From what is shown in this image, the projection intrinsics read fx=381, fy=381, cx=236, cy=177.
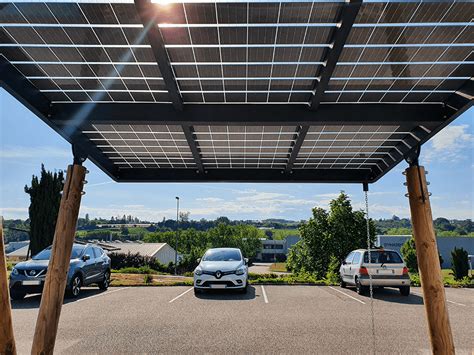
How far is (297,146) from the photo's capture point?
6.76 m

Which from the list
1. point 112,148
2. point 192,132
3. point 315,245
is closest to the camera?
point 192,132

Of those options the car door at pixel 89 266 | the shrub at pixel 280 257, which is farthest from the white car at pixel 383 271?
the shrub at pixel 280 257

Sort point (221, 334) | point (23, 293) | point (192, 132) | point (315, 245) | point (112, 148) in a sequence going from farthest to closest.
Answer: point (315, 245), point (23, 293), point (221, 334), point (112, 148), point (192, 132)

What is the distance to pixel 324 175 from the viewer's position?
8031 millimetres

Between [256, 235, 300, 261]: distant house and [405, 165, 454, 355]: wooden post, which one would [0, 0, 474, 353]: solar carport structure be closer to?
[405, 165, 454, 355]: wooden post

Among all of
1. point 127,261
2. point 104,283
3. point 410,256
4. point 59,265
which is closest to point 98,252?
point 104,283

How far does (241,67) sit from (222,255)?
11.7 m

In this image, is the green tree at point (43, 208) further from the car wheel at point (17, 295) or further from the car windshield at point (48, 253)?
the car wheel at point (17, 295)

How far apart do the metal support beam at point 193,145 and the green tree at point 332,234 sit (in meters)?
24.4

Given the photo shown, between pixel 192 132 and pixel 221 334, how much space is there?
15.6ft

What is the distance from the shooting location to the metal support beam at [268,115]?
5.47 meters

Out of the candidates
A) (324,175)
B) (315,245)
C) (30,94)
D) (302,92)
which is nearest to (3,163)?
(30,94)

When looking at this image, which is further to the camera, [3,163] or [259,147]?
[259,147]

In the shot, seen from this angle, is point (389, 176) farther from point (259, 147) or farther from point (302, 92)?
point (302, 92)
